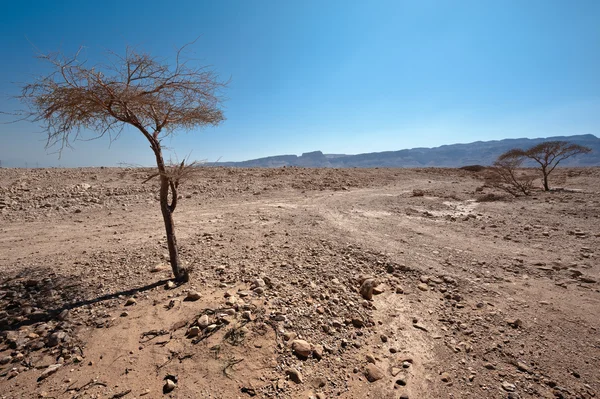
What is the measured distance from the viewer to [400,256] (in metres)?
6.21

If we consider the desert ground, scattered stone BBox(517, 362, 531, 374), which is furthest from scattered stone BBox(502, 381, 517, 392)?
scattered stone BBox(517, 362, 531, 374)

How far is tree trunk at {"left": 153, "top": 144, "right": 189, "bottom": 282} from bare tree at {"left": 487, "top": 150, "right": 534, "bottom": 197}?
756 inches

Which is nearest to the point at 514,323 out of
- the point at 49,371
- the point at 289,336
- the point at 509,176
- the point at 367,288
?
the point at 367,288

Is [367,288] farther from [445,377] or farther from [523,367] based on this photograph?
[523,367]

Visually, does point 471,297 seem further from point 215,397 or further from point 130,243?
point 130,243

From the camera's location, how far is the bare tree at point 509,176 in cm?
1702

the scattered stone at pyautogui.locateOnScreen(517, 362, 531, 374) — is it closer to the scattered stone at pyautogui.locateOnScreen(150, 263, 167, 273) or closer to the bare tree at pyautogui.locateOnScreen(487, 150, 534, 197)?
the scattered stone at pyautogui.locateOnScreen(150, 263, 167, 273)

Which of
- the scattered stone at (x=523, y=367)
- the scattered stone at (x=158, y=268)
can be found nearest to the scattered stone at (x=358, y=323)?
the scattered stone at (x=523, y=367)

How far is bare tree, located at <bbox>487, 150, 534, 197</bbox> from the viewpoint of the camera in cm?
1702

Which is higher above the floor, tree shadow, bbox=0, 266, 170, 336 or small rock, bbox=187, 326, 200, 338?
tree shadow, bbox=0, 266, 170, 336

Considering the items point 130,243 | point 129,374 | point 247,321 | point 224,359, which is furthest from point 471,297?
point 130,243

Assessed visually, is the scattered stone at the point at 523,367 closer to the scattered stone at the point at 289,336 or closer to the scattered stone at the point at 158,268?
the scattered stone at the point at 289,336

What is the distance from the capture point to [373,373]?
313cm

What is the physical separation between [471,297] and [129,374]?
5107mm
